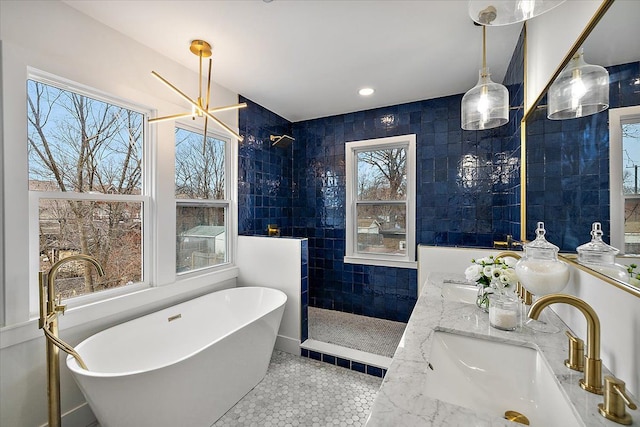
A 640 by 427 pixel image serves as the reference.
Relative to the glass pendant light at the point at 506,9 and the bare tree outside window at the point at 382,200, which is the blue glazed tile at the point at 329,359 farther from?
the glass pendant light at the point at 506,9

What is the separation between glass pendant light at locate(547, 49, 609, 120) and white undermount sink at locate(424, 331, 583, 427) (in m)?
0.87

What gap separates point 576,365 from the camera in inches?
31.9

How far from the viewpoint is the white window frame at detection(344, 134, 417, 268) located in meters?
3.19

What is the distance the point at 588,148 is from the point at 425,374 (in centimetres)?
97

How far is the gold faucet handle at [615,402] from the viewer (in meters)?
0.60

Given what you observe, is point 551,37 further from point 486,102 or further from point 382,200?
point 382,200

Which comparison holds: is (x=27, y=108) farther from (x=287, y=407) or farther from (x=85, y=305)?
(x=287, y=407)

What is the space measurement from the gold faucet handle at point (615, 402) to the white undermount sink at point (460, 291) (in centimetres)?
113

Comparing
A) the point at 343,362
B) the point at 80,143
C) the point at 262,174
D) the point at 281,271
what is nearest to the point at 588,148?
the point at 343,362

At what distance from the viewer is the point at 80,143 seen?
1856 mm

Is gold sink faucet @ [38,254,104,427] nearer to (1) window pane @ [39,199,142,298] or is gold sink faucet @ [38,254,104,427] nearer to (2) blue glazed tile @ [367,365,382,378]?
(1) window pane @ [39,199,142,298]

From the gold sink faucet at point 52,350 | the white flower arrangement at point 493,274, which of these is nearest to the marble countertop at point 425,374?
the white flower arrangement at point 493,274

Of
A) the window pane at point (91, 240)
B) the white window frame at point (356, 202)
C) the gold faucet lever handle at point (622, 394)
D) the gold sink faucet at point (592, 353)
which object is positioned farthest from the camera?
the white window frame at point (356, 202)

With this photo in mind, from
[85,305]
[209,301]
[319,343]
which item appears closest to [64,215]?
[85,305]
